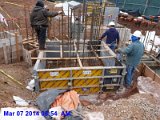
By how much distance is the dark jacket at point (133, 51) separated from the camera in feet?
22.2

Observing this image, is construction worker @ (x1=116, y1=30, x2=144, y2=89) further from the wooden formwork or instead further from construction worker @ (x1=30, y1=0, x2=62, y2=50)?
construction worker @ (x1=30, y1=0, x2=62, y2=50)

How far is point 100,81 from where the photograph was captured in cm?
660

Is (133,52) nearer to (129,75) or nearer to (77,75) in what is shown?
(129,75)

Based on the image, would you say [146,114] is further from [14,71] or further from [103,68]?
[14,71]

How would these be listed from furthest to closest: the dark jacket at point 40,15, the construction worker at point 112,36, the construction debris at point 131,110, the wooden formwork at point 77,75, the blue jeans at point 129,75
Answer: the construction worker at point 112,36 → the dark jacket at point 40,15 → the blue jeans at point 129,75 → the wooden formwork at point 77,75 → the construction debris at point 131,110

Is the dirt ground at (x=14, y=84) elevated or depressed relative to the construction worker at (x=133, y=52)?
depressed

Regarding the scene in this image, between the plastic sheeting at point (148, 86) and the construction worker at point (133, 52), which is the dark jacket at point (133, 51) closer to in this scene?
the construction worker at point (133, 52)

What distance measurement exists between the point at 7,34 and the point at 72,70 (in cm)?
385

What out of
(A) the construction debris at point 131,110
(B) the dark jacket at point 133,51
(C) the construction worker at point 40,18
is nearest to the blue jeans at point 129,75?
(B) the dark jacket at point 133,51

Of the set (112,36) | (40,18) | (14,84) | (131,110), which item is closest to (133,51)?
(112,36)

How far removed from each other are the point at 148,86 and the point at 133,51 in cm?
117

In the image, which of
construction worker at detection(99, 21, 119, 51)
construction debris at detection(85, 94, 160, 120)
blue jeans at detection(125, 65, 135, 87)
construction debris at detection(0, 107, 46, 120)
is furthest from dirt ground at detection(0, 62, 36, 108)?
construction worker at detection(99, 21, 119, 51)

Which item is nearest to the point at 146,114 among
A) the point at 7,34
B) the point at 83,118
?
the point at 83,118

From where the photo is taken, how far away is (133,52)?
6871 millimetres
